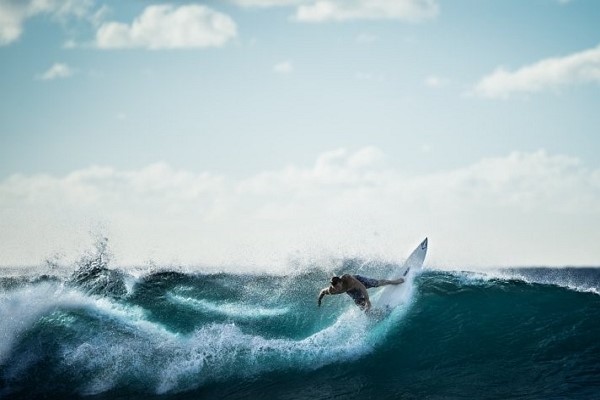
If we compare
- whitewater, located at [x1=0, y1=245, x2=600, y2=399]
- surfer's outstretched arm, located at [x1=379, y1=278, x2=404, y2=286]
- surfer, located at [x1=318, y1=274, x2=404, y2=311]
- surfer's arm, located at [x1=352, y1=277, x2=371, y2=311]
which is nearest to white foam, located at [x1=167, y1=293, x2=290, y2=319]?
whitewater, located at [x1=0, y1=245, x2=600, y2=399]

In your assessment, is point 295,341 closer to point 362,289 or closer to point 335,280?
point 335,280

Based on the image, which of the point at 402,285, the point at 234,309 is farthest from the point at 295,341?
the point at 402,285

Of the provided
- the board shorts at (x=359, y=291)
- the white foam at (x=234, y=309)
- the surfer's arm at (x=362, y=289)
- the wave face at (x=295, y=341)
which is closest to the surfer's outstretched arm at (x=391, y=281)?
the board shorts at (x=359, y=291)

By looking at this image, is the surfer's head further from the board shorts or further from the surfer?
the board shorts

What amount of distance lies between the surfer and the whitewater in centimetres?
38

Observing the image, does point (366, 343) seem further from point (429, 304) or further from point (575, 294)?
point (575, 294)

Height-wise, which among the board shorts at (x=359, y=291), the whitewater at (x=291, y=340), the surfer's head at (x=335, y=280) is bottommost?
the whitewater at (x=291, y=340)

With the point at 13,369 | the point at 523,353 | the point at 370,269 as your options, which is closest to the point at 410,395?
the point at 523,353

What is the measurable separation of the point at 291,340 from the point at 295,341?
0.25 m

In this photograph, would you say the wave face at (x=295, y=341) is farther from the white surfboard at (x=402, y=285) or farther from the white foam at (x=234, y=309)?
the white surfboard at (x=402, y=285)

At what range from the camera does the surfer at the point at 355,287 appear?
9914 millimetres

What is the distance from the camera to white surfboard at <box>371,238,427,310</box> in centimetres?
1100

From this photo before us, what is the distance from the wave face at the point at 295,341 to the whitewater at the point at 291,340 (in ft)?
0.08

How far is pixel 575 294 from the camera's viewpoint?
39.6 ft
